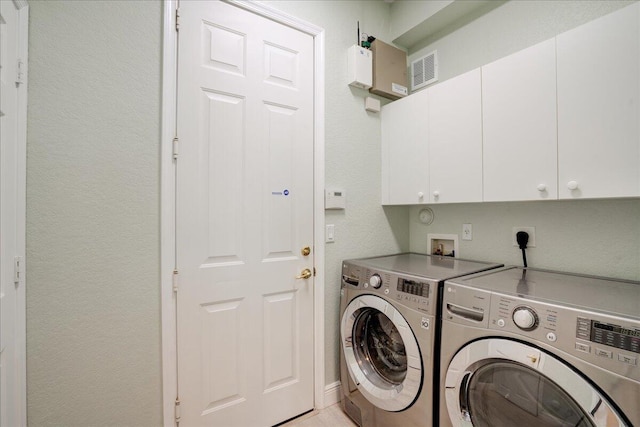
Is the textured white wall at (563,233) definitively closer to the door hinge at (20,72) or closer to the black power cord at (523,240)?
the black power cord at (523,240)

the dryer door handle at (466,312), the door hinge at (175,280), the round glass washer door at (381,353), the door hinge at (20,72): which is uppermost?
the door hinge at (20,72)

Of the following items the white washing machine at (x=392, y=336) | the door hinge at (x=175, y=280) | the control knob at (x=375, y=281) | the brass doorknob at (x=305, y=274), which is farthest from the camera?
the brass doorknob at (x=305, y=274)

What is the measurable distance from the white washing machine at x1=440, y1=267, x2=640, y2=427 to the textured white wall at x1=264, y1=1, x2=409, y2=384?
817 mm

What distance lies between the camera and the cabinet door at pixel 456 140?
163 cm

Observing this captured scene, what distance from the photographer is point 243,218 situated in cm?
166

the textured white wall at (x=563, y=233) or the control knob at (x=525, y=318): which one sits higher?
the textured white wall at (x=563, y=233)

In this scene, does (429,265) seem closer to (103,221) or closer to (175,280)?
(175,280)

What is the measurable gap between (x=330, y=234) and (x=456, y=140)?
3.12ft

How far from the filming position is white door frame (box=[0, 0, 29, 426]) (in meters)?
1.12

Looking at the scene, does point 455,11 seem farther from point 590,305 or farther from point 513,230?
point 590,305

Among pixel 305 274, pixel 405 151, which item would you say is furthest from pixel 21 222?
pixel 405 151

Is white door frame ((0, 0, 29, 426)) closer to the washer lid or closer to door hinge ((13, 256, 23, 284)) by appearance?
door hinge ((13, 256, 23, 284))

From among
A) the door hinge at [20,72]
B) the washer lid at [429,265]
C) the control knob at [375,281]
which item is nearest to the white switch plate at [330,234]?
the washer lid at [429,265]

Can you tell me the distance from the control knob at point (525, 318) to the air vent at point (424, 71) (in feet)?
5.69
